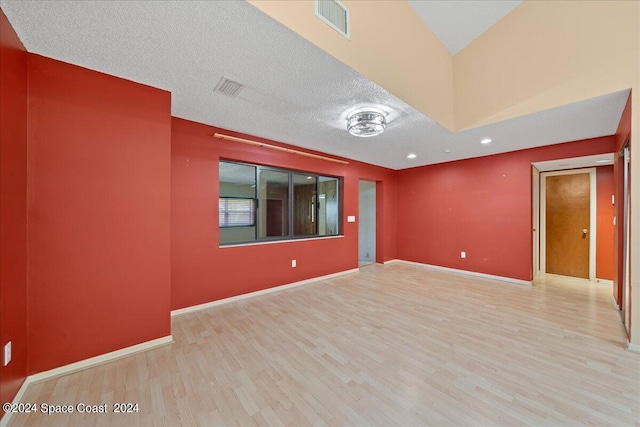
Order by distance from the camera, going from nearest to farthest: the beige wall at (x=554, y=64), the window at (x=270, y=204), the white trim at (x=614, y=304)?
the beige wall at (x=554, y=64)
the white trim at (x=614, y=304)
the window at (x=270, y=204)

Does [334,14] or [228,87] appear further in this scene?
[228,87]

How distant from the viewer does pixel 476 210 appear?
486 centimetres

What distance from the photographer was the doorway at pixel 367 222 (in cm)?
623

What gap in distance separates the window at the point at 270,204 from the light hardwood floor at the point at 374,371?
1226mm

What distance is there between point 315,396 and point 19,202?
2.47 m

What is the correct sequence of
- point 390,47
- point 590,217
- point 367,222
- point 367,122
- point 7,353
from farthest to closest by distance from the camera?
point 367,222 < point 590,217 < point 367,122 < point 390,47 < point 7,353

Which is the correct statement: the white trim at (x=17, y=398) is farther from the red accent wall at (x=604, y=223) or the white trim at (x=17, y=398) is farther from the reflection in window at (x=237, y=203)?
the red accent wall at (x=604, y=223)

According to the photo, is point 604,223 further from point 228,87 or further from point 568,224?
point 228,87

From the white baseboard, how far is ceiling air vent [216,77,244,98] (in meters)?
2.46

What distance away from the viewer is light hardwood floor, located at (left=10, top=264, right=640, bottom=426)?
4.91ft

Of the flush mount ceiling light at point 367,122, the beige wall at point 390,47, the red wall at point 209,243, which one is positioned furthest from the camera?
the red wall at point 209,243

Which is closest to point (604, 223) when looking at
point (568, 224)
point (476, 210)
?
point (568, 224)

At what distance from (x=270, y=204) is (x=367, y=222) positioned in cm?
314

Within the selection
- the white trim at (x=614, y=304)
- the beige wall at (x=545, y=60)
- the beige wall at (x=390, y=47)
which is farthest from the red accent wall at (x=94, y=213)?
the white trim at (x=614, y=304)
